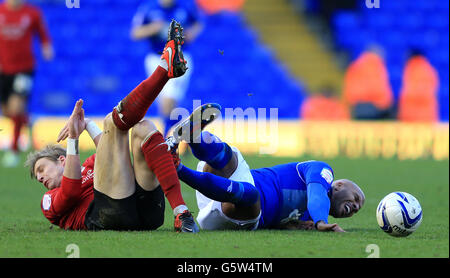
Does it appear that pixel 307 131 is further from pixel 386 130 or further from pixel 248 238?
pixel 248 238

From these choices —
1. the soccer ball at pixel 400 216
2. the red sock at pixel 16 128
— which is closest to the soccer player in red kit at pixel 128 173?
the soccer ball at pixel 400 216

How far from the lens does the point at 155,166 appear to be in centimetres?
454

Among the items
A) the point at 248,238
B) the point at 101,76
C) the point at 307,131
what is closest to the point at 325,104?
the point at 307,131

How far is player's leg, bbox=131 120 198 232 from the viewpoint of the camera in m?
4.51

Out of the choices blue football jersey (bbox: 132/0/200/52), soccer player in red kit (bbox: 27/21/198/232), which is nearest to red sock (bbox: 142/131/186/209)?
soccer player in red kit (bbox: 27/21/198/232)

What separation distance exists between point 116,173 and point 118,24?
12773 mm

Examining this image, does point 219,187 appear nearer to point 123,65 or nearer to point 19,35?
point 19,35

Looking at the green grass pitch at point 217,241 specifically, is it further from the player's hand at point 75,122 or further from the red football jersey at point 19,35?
the red football jersey at point 19,35

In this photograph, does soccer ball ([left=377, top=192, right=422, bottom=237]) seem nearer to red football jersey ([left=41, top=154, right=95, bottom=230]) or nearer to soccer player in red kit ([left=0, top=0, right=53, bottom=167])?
red football jersey ([left=41, top=154, right=95, bottom=230])

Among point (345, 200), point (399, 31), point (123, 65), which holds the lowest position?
point (345, 200)

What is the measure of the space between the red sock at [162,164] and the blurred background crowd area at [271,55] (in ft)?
35.5

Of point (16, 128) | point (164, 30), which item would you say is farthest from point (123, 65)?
point (16, 128)

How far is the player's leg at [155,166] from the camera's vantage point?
4.51 meters

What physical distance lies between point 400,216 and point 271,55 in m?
12.2
